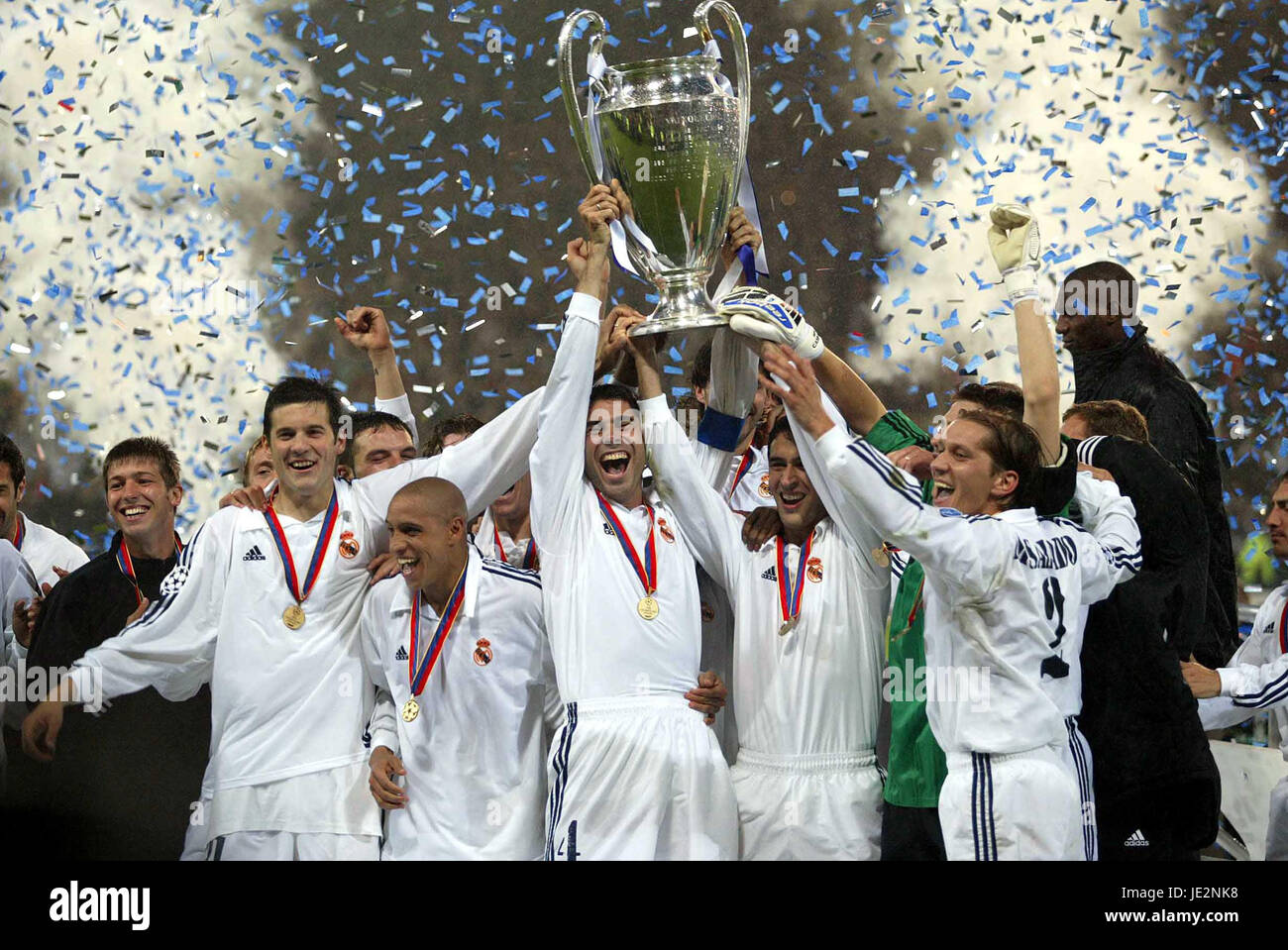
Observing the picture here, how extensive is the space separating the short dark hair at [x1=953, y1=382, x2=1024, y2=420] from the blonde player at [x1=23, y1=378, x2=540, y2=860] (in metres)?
1.22

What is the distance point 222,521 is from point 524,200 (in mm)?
1801

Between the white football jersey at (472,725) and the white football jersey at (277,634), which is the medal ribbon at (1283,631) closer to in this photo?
the white football jersey at (472,725)

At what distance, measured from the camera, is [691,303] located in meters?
3.66

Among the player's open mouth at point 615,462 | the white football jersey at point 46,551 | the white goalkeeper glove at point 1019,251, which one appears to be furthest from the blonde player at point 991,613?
the white football jersey at point 46,551

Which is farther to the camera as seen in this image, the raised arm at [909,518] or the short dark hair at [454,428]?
the short dark hair at [454,428]

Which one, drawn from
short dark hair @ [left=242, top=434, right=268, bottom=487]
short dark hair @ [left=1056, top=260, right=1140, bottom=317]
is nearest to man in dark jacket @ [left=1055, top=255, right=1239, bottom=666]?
short dark hair @ [left=1056, top=260, right=1140, bottom=317]

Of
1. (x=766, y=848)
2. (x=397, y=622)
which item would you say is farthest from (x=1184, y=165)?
(x=397, y=622)

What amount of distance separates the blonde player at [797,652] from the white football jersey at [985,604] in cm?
29

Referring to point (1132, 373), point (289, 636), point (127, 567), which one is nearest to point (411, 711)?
point (289, 636)

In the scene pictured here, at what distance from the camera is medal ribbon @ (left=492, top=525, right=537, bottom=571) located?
413 cm

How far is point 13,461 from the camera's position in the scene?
15.6ft

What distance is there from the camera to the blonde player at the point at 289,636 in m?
3.83

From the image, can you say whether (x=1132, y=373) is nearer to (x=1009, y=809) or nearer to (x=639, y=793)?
(x=1009, y=809)
